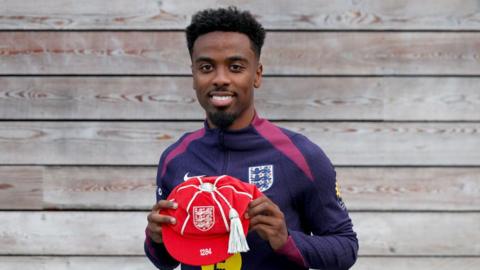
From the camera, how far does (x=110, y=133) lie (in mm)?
3533

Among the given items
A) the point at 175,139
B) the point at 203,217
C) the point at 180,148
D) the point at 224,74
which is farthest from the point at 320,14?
the point at 203,217

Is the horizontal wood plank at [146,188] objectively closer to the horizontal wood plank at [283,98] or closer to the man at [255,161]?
the horizontal wood plank at [283,98]

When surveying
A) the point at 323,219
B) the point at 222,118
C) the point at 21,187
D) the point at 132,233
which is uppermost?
the point at 222,118

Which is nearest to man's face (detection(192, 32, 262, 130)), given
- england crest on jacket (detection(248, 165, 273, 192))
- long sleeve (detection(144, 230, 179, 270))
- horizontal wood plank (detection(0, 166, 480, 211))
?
england crest on jacket (detection(248, 165, 273, 192))

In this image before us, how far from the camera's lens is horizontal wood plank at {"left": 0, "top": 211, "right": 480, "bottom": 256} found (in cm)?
353

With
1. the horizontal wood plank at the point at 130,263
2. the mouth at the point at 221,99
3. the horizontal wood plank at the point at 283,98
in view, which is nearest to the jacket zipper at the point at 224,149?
the mouth at the point at 221,99

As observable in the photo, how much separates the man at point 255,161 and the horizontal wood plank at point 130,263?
167 centimetres

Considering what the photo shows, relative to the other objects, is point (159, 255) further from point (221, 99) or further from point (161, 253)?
point (221, 99)

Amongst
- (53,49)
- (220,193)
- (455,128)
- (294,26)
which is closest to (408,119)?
(455,128)

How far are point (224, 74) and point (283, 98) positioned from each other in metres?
1.70

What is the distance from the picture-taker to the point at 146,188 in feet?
11.6

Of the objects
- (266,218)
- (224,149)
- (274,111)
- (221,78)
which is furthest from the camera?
(274,111)

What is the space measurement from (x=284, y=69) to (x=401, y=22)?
24.1 inches

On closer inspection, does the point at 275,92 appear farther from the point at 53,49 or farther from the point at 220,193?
the point at 220,193
